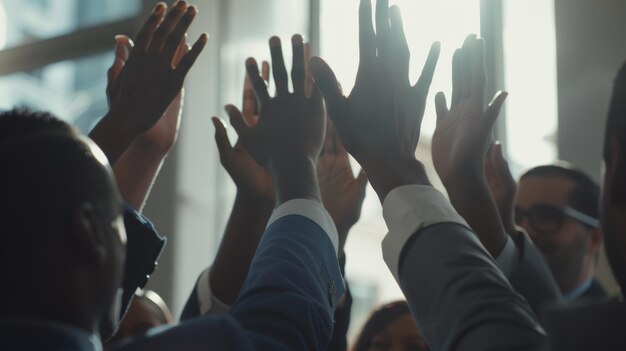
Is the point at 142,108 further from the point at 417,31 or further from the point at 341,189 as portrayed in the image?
the point at 417,31

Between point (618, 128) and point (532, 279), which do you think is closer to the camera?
point (618, 128)

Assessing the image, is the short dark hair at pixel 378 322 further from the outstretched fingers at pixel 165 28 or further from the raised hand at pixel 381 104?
the raised hand at pixel 381 104

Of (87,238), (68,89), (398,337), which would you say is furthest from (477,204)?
(68,89)

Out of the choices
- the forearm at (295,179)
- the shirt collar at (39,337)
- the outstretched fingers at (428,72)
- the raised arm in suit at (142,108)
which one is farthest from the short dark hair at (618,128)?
the raised arm in suit at (142,108)

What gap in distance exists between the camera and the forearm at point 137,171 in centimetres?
146

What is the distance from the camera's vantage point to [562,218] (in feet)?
7.95

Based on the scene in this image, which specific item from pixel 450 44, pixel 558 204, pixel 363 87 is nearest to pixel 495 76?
pixel 450 44

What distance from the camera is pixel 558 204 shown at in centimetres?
244

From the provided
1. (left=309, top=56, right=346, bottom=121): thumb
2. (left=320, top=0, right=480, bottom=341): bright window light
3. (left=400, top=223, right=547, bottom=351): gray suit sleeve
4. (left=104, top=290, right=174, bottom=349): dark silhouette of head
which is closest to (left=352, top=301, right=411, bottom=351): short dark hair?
(left=320, top=0, right=480, bottom=341): bright window light

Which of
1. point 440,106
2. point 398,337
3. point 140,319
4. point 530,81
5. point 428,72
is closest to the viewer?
point 428,72

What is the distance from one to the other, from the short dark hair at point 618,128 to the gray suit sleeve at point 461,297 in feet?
0.42

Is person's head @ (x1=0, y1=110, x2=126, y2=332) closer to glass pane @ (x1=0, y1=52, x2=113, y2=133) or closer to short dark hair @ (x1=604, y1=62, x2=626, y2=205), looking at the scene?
short dark hair @ (x1=604, y1=62, x2=626, y2=205)

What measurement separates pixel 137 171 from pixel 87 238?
69cm

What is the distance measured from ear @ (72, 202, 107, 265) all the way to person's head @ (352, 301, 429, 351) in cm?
177
